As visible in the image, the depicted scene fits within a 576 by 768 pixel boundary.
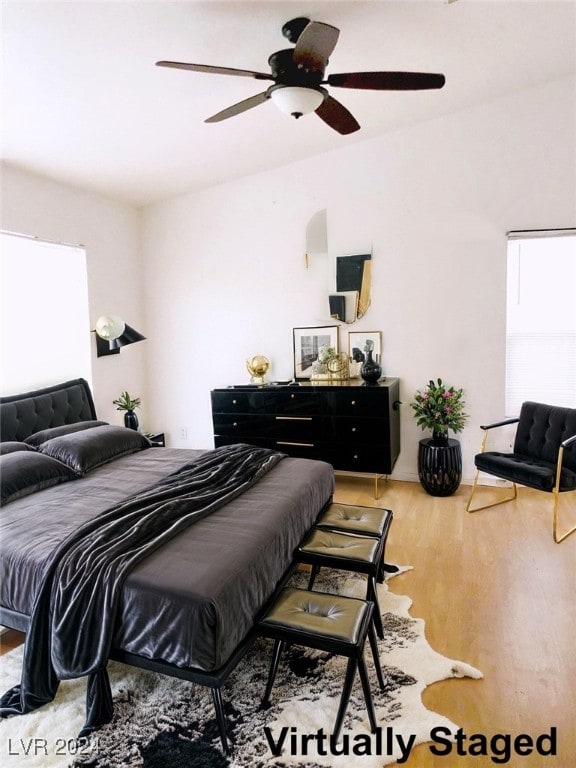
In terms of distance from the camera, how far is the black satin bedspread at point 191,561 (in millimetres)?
1737

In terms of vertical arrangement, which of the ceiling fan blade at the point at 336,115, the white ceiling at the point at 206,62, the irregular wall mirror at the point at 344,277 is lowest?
the irregular wall mirror at the point at 344,277

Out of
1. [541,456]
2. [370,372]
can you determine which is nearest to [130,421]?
[370,372]

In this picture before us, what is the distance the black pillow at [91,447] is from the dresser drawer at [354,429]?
1.54m

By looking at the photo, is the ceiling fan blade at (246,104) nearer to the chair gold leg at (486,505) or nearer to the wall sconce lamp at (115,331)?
the wall sconce lamp at (115,331)

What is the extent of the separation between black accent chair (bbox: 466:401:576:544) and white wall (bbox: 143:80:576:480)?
44 cm

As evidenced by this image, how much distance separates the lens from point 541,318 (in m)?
4.12

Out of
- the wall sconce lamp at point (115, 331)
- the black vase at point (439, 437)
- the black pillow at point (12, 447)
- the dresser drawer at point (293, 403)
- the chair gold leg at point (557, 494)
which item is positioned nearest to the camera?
the black pillow at point (12, 447)

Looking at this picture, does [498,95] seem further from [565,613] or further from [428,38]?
[565,613]

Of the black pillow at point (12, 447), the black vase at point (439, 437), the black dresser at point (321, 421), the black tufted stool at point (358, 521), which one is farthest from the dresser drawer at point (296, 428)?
the black pillow at point (12, 447)

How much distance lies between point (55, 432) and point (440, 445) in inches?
116

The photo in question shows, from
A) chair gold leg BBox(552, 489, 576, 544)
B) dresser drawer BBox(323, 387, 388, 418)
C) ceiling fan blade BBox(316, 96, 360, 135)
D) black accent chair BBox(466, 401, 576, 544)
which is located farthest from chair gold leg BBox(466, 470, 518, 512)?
ceiling fan blade BBox(316, 96, 360, 135)

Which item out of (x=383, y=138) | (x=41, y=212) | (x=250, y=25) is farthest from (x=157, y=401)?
(x=250, y=25)

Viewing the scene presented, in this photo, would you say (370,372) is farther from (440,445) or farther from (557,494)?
(557,494)

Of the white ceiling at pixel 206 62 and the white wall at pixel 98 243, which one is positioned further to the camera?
the white wall at pixel 98 243
